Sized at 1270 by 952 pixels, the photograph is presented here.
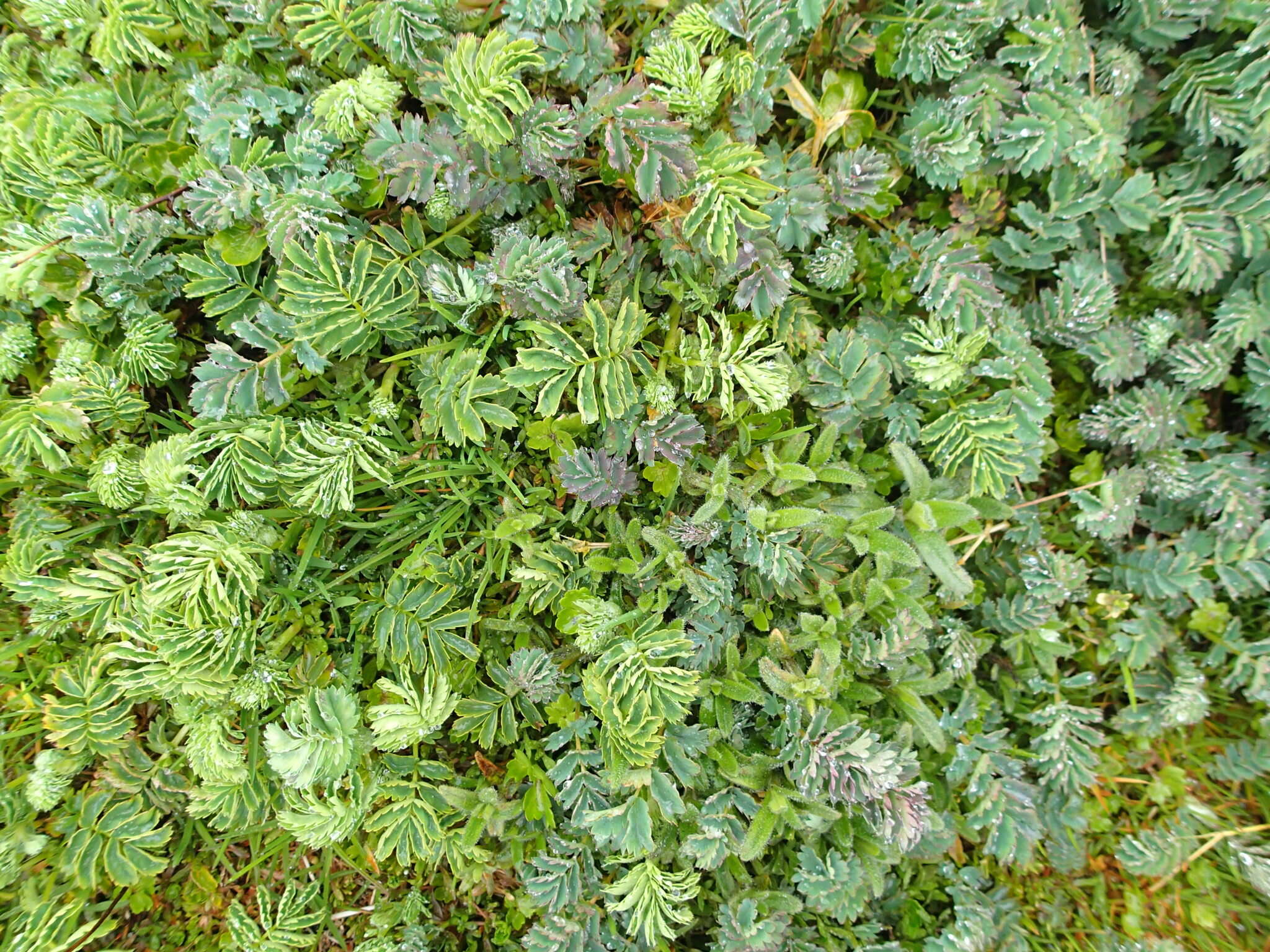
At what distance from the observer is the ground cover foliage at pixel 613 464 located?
8.34 ft

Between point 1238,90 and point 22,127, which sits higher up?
point 1238,90

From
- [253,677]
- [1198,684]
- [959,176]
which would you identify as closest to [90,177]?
[253,677]

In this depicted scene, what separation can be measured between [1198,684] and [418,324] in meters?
3.37

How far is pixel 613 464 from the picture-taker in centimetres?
267

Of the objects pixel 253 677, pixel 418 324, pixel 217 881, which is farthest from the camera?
pixel 217 881

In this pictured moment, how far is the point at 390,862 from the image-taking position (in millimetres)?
3031

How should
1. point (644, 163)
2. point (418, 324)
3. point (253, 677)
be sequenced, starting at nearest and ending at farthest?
point (644, 163)
point (253, 677)
point (418, 324)

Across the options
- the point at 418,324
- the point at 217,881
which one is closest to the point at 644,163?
the point at 418,324

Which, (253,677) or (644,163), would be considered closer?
(644,163)

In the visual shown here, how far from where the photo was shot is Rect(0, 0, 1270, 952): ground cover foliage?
2.54 meters

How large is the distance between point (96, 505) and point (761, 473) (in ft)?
8.31

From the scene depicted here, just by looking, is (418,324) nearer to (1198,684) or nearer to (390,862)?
(390,862)

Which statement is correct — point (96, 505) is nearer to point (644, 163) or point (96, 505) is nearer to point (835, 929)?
point (644, 163)

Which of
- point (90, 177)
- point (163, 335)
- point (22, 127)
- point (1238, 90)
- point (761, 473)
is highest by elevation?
point (1238, 90)
